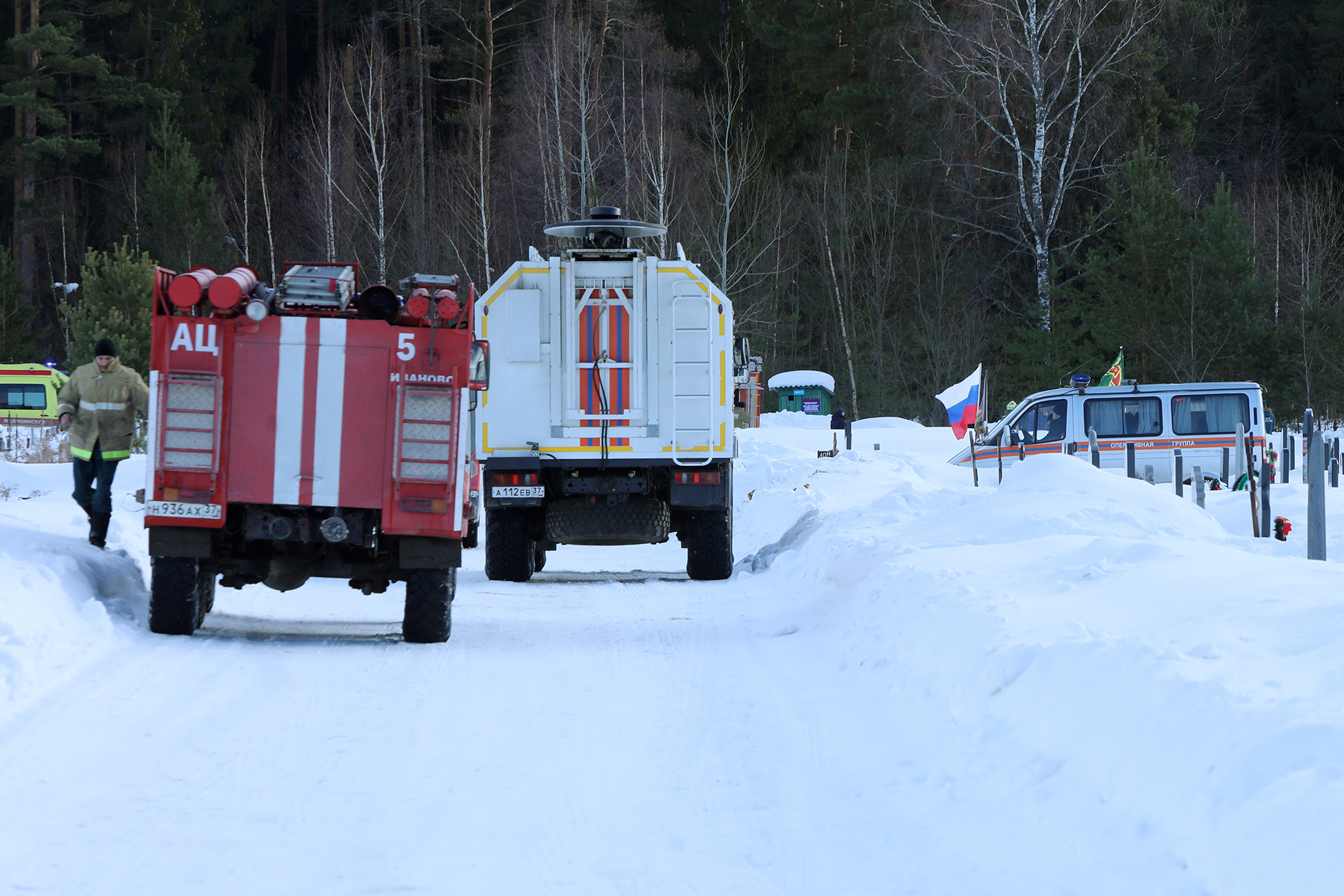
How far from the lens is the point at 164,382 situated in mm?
9312

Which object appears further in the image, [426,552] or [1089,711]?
[426,552]

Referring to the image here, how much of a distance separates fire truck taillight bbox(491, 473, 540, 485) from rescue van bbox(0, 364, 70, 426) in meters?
34.3

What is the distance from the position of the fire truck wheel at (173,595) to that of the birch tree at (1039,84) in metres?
32.0

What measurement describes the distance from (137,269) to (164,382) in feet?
83.5

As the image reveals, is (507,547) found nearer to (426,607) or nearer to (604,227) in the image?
(604,227)

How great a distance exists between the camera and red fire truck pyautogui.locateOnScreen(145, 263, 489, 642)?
9.35 metres

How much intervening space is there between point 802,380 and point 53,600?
145ft

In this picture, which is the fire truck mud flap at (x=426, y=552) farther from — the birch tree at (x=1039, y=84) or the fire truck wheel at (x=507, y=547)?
the birch tree at (x=1039, y=84)

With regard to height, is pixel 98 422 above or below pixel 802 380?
below

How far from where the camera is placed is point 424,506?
30.9 feet

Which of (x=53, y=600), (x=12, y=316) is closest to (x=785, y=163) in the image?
(x=12, y=316)

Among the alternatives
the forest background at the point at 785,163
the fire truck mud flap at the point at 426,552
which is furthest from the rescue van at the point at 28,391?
the fire truck mud flap at the point at 426,552

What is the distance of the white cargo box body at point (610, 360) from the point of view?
13.6m

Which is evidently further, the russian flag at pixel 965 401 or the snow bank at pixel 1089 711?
the russian flag at pixel 965 401
